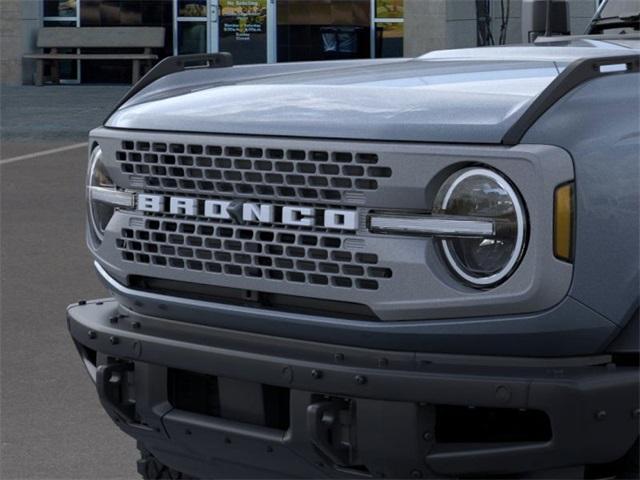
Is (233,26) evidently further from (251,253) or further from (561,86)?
(561,86)

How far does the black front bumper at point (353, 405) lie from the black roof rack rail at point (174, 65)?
770mm

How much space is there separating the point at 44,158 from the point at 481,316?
41.8 feet

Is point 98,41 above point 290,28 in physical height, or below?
below

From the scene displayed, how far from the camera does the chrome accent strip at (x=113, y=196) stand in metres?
3.91

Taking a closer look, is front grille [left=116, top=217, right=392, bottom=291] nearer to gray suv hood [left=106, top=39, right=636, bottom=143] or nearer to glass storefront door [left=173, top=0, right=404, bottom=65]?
gray suv hood [left=106, top=39, right=636, bottom=143]

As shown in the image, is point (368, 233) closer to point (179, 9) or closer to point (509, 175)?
point (509, 175)

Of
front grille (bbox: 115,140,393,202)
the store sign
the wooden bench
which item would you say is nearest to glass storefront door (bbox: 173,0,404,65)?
the store sign

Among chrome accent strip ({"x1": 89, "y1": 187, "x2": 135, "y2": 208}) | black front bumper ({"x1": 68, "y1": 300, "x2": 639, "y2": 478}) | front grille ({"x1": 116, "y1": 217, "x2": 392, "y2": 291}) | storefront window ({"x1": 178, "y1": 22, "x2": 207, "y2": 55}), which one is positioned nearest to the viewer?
black front bumper ({"x1": 68, "y1": 300, "x2": 639, "y2": 478})

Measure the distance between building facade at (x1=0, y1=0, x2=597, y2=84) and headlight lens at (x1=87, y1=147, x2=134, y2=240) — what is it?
2215cm

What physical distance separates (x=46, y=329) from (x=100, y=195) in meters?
3.52

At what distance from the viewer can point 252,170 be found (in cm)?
356

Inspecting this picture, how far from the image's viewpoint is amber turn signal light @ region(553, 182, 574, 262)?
10.3 feet

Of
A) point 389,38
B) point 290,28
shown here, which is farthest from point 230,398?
point 290,28

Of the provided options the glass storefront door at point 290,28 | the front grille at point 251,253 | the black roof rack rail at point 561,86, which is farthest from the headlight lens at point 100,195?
the glass storefront door at point 290,28
